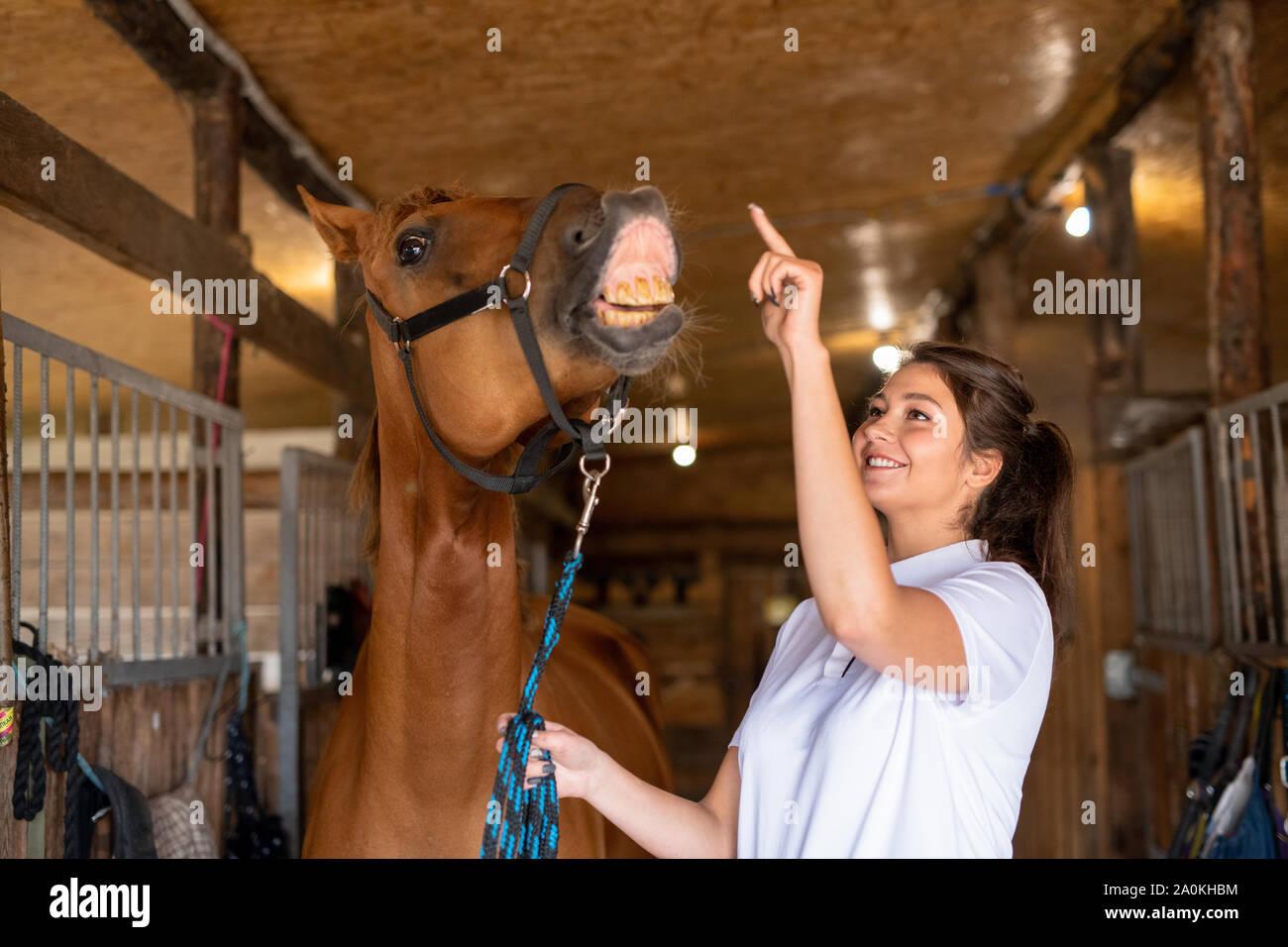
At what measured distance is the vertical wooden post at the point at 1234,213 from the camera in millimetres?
3590

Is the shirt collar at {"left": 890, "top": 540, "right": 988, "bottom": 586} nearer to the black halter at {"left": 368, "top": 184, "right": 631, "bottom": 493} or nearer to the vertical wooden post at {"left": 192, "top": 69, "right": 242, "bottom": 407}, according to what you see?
the black halter at {"left": 368, "top": 184, "right": 631, "bottom": 493}

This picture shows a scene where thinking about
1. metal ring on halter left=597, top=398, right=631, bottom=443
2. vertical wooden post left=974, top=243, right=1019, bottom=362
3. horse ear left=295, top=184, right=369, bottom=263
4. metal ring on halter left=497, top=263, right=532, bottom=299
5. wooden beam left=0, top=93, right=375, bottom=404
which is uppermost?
vertical wooden post left=974, top=243, right=1019, bottom=362

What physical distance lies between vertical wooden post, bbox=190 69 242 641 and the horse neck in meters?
1.98

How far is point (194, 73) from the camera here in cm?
358

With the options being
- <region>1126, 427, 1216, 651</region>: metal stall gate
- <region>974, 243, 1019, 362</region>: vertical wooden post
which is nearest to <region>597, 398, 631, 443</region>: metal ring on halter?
<region>1126, 427, 1216, 651</region>: metal stall gate

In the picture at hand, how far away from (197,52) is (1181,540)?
403 centimetres

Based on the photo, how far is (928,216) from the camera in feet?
19.7

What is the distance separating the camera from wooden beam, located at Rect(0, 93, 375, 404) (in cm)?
221

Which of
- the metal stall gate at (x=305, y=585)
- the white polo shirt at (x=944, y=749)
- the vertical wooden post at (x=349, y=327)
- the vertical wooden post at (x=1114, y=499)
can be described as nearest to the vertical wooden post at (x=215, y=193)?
the metal stall gate at (x=305, y=585)

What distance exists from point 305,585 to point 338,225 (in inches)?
78.2

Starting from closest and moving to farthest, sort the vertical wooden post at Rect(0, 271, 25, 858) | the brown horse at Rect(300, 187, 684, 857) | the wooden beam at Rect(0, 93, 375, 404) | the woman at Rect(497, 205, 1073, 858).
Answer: the woman at Rect(497, 205, 1073, 858)
the brown horse at Rect(300, 187, 684, 857)
the vertical wooden post at Rect(0, 271, 25, 858)
the wooden beam at Rect(0, 93, 375, 404)

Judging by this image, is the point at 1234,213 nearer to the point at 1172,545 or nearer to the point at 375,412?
the point at 1172,545

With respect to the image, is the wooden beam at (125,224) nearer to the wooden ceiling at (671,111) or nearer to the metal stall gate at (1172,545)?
the wooden ceiling at (671,111)

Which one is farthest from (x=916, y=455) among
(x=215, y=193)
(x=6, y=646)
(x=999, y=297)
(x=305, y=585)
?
(x=999, y=297)
